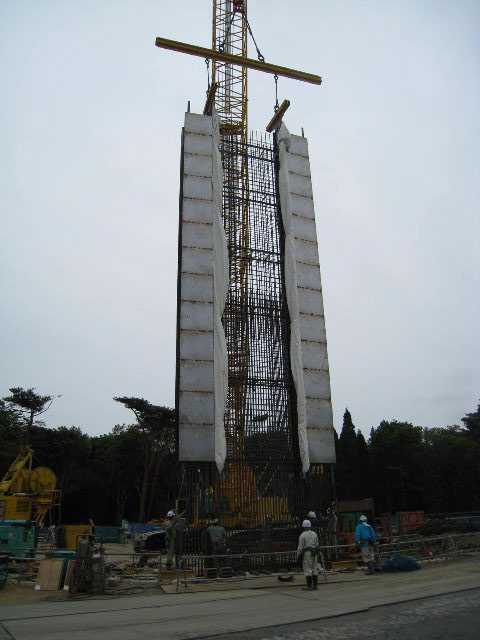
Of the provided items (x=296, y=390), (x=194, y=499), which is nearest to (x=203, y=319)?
(x=296, y=390)

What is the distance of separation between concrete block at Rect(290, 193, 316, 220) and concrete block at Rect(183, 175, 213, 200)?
12.9 ft

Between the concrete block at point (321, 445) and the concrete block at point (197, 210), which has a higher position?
the concrete block at point (197, 210)

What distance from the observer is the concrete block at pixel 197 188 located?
22.0m

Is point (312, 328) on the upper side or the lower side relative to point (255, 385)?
upper

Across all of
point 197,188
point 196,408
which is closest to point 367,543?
point 196,408

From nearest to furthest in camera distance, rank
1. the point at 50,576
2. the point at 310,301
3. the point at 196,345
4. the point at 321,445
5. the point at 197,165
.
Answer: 1. the point at 50,576
2. the point at 196,345
3. the point at 321,445
4. the point at 197,165
5. the point at 310,301

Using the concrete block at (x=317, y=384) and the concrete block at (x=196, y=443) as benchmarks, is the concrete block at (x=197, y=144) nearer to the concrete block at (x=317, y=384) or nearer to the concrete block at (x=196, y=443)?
the concrete block at (x=317, y=384)

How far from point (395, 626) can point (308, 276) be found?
17.2m

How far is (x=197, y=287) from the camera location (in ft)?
68.5

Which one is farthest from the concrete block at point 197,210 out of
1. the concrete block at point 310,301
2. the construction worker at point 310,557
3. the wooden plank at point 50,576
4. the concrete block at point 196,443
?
the construction worker at point 310,557

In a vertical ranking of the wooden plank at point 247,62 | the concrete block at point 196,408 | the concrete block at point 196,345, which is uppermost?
the wooden plank at point 247,62

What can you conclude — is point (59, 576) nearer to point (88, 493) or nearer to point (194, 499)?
point (194, 499)

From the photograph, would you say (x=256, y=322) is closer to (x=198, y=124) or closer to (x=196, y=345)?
(x=196, y=345)

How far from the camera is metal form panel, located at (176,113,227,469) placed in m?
19.3
